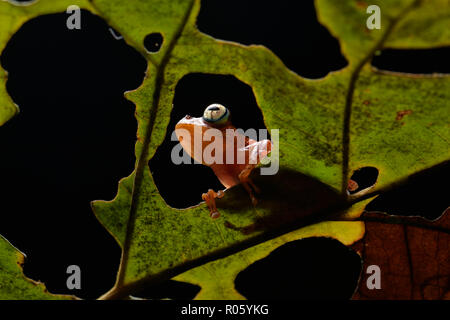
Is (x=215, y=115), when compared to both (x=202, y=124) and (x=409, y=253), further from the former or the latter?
(x=409, y=253)

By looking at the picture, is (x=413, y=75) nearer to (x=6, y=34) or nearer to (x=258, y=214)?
(x=258, y=214)

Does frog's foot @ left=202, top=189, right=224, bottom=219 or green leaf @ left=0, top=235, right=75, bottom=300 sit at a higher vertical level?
frog's foot @ left=202, top=189, right=224, bottom=219

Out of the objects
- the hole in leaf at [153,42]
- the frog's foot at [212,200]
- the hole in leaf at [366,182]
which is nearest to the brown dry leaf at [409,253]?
the hole in leaf at [366,182]

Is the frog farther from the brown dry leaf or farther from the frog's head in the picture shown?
the brown dry leaf

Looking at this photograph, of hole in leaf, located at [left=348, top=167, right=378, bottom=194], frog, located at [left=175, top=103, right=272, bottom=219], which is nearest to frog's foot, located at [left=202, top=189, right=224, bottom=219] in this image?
frog, located at [left=175, top=103, right=272, bottom=219]

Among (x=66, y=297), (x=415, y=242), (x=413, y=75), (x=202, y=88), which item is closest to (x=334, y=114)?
(x=413, y=75)
